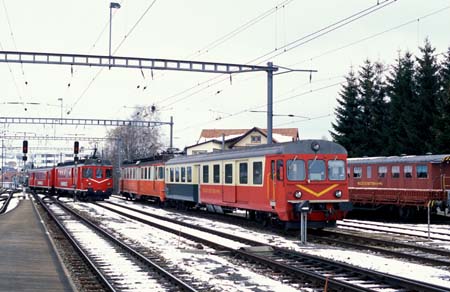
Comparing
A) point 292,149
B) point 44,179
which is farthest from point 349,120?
point 44,179

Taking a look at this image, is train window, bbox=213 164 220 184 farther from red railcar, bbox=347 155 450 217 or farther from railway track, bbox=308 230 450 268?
red railcar, bbox=347 155 450 217

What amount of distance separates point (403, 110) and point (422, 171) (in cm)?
1498

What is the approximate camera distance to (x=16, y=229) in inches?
828

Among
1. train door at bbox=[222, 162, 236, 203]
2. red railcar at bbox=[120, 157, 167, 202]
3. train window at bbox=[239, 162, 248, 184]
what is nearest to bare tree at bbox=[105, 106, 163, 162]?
red railcar at bbox=[120, 157, 167, 202]

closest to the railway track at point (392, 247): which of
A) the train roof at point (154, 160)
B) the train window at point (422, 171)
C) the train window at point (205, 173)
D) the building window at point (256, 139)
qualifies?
the train window at point (205, 173)

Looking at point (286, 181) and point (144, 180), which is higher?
point (144, 180)

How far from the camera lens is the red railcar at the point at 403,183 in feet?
89.5

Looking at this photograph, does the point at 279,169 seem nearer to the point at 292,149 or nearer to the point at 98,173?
the point at 292,149

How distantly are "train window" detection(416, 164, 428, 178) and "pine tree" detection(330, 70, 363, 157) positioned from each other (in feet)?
55.9

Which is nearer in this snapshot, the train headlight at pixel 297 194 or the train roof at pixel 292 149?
the train headlight at pixel 297 194

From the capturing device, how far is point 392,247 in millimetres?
16875

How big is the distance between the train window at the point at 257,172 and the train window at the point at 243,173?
2.59 ft

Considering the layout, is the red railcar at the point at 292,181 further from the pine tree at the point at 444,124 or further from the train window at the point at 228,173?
the pine tree at the point at 444,124

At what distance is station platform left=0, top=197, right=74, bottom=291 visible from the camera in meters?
10.4
